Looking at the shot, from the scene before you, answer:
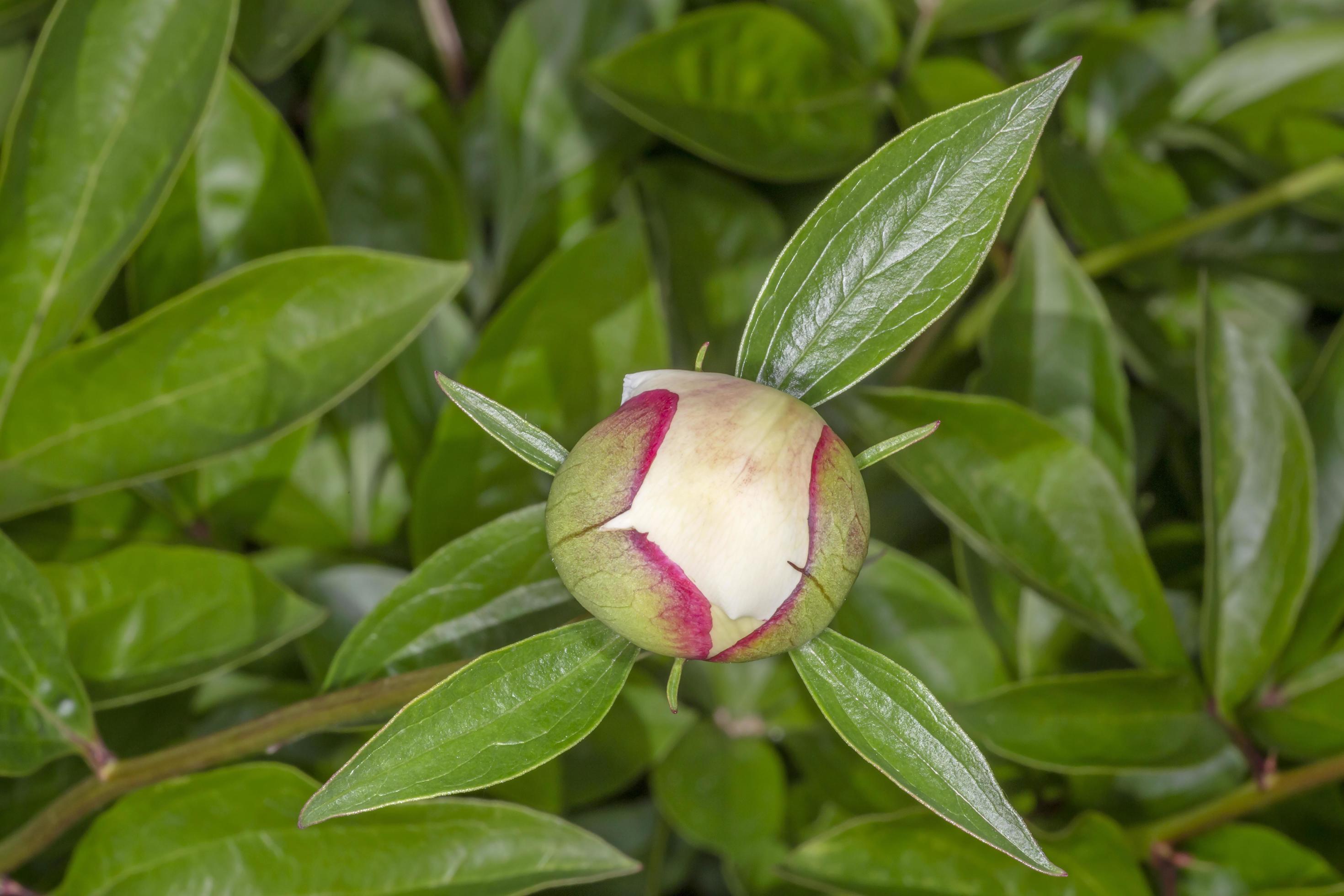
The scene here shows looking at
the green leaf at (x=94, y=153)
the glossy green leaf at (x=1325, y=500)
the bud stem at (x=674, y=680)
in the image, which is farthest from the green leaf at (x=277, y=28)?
the glossy green leaf at (x=1325, y=500)

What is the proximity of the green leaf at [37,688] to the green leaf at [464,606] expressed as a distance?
0.51 ft

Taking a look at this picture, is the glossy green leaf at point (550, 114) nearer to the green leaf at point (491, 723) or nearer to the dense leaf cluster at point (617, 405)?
the dense leaf cluster at point (617, 405)

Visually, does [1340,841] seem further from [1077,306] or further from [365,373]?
[365,373]

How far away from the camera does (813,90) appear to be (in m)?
0.91

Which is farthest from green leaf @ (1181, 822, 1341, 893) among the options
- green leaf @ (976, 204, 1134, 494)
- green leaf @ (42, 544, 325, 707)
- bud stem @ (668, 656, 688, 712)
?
green leaf @ (42, 544, 325, 707)

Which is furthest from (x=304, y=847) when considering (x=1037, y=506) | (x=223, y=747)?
(x=1037, y=506)

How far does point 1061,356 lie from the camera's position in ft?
2.61

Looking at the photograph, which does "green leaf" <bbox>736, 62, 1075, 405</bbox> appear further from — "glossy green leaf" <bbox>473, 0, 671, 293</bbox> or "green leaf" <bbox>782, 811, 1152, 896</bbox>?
"glossy green leaf" <bbox>473, 0, 671, 293</bbox>

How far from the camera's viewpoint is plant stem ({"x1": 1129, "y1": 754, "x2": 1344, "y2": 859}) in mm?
734

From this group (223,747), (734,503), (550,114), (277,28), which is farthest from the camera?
(550,114)

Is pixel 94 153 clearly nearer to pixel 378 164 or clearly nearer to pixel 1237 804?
pixel 378 164

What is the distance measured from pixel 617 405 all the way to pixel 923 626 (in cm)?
27

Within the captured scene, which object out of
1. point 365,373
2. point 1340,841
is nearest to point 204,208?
point 365,373

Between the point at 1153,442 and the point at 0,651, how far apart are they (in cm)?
88
